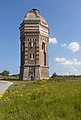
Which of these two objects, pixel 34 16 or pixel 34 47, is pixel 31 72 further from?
pixel 34 16

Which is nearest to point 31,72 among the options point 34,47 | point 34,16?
point 34,47

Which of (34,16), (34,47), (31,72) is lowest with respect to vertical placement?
(31,72)

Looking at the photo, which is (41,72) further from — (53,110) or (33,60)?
(53,110)

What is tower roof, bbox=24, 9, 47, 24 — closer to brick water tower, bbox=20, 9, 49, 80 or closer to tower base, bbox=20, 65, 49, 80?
brick water tower, bbox=20, 9, 49, 80

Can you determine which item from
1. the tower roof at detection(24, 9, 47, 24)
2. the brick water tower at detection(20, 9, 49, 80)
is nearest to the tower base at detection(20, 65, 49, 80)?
the brick water tower at detection(20, 9, 49, 80)

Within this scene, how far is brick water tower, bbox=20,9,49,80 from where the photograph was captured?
61188 millimetres

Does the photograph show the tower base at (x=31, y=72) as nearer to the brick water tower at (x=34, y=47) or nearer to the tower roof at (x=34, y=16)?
the brick water tower at (x=34, y=47)

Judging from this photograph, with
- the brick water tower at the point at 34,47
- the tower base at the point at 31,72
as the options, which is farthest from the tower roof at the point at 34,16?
the tower base at the point at 31,72

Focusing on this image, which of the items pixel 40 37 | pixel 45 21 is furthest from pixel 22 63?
pixel 45 21

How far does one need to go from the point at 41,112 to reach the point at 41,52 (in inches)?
2169

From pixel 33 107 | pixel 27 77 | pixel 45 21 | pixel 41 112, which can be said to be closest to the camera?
pixel 41 112

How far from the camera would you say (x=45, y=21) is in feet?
223

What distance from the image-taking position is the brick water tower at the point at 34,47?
61188mm

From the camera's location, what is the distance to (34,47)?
204ft
